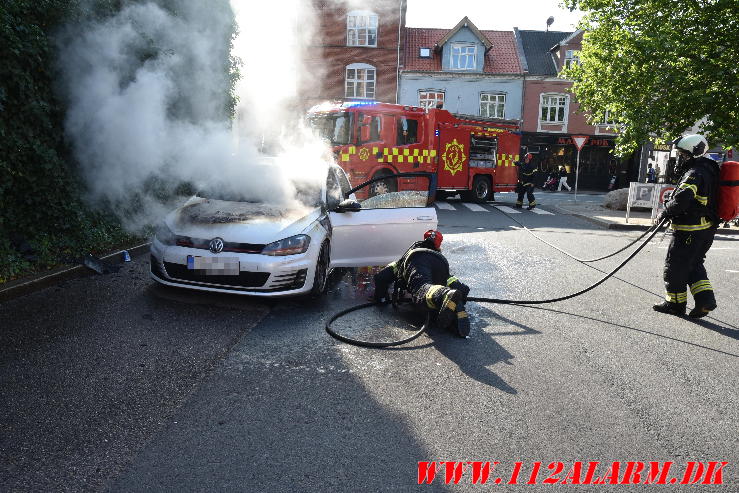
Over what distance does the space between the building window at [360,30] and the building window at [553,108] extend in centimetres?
1077

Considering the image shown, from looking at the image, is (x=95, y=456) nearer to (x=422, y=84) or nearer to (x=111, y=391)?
(x=111, y=391)

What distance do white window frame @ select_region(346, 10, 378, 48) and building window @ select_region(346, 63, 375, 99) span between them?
1418 mm

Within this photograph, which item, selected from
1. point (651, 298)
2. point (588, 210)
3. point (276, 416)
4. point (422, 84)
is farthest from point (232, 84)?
point (422, 84)

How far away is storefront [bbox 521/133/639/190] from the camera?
34.0 m

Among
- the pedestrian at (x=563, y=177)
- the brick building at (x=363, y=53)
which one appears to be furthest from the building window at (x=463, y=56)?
the pedestrian at (x=563, y=177)

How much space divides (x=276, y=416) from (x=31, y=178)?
479cm

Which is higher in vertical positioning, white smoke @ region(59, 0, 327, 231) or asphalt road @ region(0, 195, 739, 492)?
white smoke @ region(59, 0, 327, 231)

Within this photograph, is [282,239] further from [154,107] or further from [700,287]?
[700,287]

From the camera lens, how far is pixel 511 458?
288 cm

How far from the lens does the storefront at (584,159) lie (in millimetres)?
34000

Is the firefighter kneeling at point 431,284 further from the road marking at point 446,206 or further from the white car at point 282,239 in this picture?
the road marking at point 446,206

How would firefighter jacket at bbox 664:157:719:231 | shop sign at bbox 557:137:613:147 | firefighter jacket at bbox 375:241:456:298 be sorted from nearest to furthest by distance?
firefighter jacket at bbox 375:241:456:298
firefighter jacket at bbox 664:157:719:231
shop sign at bbox 557:137:613:147

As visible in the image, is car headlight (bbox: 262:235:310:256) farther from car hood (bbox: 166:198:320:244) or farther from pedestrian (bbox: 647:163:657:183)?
pedestrian (bbox: 647:163:657:183)

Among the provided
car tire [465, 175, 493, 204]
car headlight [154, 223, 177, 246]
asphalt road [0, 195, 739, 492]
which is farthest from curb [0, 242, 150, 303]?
car tire [465, 175, 493, 204]
